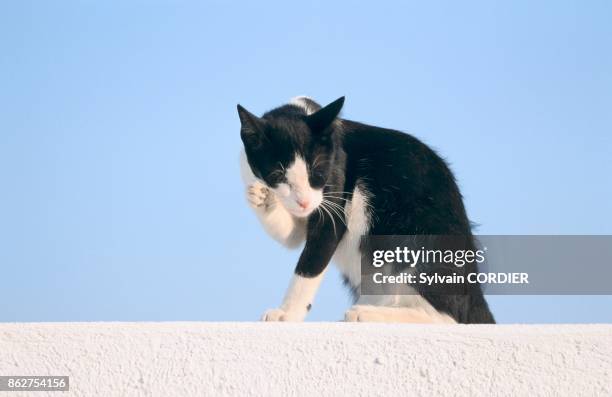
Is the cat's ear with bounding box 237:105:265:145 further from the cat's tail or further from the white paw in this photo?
the cat's tail

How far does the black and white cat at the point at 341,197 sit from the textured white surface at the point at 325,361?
3.09 ft

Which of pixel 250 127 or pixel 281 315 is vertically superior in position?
pixel 250 127

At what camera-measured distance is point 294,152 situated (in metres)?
3.36

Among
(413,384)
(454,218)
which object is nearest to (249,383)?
(413,384)

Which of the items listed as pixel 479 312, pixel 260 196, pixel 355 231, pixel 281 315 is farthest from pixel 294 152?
pixel 479 312

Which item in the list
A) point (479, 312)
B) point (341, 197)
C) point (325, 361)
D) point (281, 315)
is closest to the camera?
point (325, 361)

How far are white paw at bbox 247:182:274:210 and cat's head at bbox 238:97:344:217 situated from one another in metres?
0.04

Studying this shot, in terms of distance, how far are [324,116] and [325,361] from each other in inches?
61.1

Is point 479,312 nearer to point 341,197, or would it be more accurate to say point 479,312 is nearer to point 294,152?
point 341,197

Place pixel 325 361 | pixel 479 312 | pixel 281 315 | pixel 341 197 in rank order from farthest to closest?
pixel 341 197
pixel 479 312
pixel 281 315
pixel 325 361

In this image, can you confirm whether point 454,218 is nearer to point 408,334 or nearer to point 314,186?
point 314,186

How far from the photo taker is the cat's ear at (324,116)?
135 inches

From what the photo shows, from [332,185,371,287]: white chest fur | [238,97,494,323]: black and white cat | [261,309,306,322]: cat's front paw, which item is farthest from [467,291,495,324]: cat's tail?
[261,309,306,322]: cat's front paw

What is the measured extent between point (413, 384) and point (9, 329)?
123 cm
